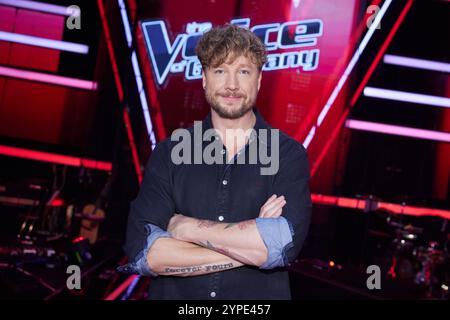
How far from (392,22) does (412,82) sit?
1.03 metres

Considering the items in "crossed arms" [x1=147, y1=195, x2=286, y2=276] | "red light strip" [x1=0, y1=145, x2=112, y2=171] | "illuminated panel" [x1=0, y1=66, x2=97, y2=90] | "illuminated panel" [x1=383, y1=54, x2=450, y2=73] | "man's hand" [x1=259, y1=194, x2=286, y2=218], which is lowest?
"red light strip" [x1=0, y1=145, x2=112, y2=171]

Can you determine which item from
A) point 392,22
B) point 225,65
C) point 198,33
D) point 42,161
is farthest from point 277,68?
point 225,65

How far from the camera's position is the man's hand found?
1.97 m

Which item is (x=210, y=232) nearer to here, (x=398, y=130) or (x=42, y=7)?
(x=398, y=130)

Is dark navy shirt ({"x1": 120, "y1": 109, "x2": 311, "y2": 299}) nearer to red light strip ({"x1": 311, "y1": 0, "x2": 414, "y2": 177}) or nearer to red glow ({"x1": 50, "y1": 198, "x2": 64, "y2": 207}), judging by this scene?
red glow ({"x1": 50, "y1": 198, "x2": 64, "y2": 207})

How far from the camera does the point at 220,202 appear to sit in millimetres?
2025

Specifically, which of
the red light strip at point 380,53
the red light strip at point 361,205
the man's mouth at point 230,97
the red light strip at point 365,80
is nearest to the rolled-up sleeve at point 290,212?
the man's mouth at point 230,97

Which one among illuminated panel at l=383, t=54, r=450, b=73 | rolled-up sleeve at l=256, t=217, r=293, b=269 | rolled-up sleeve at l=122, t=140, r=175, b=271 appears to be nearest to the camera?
rolled-up sleeve at l=256, t=217, r=293, b=269

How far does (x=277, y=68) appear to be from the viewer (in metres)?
8.35

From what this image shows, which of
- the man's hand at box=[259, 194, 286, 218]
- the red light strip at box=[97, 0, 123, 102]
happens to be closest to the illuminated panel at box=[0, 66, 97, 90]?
the red light strip at box=[97, 0, 123, 102]

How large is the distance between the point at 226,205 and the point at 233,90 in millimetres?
411

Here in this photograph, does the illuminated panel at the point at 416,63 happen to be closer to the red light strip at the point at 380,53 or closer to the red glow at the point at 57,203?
the red light strip at the point at 380,53

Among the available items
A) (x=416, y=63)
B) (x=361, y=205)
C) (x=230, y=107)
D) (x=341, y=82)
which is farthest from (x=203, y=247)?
(x=416, y=63)

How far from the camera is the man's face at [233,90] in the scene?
2.03 m
